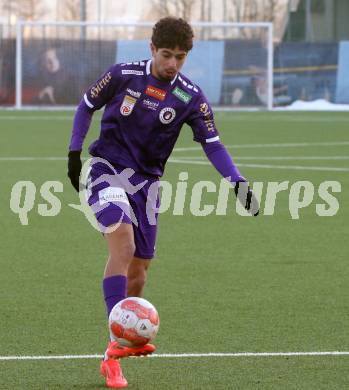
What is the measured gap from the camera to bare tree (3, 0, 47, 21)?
70.2 m

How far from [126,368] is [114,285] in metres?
0.62

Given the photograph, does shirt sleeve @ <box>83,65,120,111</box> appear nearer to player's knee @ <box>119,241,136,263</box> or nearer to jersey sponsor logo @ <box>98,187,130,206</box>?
jersey sponsor logo @ <box>98,187,130,206</box>

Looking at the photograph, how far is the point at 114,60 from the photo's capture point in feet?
140

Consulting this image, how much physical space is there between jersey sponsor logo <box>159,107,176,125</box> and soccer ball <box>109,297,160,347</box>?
1.13 metres

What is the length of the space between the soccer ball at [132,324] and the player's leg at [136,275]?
0.55 meters

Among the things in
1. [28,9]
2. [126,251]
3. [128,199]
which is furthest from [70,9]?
[126,251]

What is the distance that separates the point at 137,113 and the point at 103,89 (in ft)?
0.80

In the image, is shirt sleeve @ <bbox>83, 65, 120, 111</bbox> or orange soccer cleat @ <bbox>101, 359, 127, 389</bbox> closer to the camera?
orange soccer cleat @ <bbox>101, 359, 127, 389</bbox>

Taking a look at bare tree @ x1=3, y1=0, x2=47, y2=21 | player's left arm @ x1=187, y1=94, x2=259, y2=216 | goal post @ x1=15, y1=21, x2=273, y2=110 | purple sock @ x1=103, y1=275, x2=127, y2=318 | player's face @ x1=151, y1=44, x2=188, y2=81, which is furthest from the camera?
bare tree @ x1=3, y1=0, x2=47, y2=21

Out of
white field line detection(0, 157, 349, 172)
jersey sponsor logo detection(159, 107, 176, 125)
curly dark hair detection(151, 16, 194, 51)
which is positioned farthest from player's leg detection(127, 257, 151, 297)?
white field line detection(0, 157, 349, 172)

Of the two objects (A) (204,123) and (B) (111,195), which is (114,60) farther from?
(B) (111,195)

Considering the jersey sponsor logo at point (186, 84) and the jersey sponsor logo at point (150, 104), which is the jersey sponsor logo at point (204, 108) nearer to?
the jersey sponsor logo at point (186, 84)

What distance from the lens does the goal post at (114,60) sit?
41656mm

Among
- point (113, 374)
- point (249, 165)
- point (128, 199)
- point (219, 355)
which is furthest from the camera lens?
point (249, 165)
